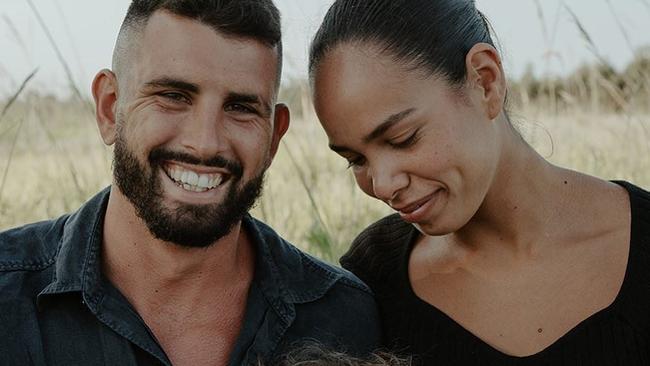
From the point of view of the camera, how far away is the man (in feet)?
9.47

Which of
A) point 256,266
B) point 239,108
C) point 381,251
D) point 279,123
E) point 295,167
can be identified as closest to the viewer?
point 239,108

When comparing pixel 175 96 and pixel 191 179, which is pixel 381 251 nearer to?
pixel 191 179

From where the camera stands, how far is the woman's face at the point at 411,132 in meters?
2.78

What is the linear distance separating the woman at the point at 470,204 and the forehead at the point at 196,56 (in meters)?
0.17

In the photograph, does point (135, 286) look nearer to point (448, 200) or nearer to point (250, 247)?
point (250, 247)

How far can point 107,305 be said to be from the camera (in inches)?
117

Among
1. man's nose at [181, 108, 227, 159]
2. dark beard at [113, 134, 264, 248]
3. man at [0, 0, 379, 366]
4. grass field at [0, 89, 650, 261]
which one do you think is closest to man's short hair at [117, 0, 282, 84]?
man at [0, 0, 379, 366]

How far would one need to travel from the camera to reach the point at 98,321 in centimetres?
296

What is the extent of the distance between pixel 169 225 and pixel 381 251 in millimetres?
823

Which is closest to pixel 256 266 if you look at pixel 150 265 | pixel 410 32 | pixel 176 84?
pixel 150 265

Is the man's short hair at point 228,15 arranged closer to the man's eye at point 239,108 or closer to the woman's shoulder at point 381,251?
the man's eye at point 239,108

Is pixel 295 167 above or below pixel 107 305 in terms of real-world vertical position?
below

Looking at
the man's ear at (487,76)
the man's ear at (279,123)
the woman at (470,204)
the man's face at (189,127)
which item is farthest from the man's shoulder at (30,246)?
the man's ear at (487,76)

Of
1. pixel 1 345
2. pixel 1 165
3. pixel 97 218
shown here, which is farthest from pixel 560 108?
pixel 1 345
